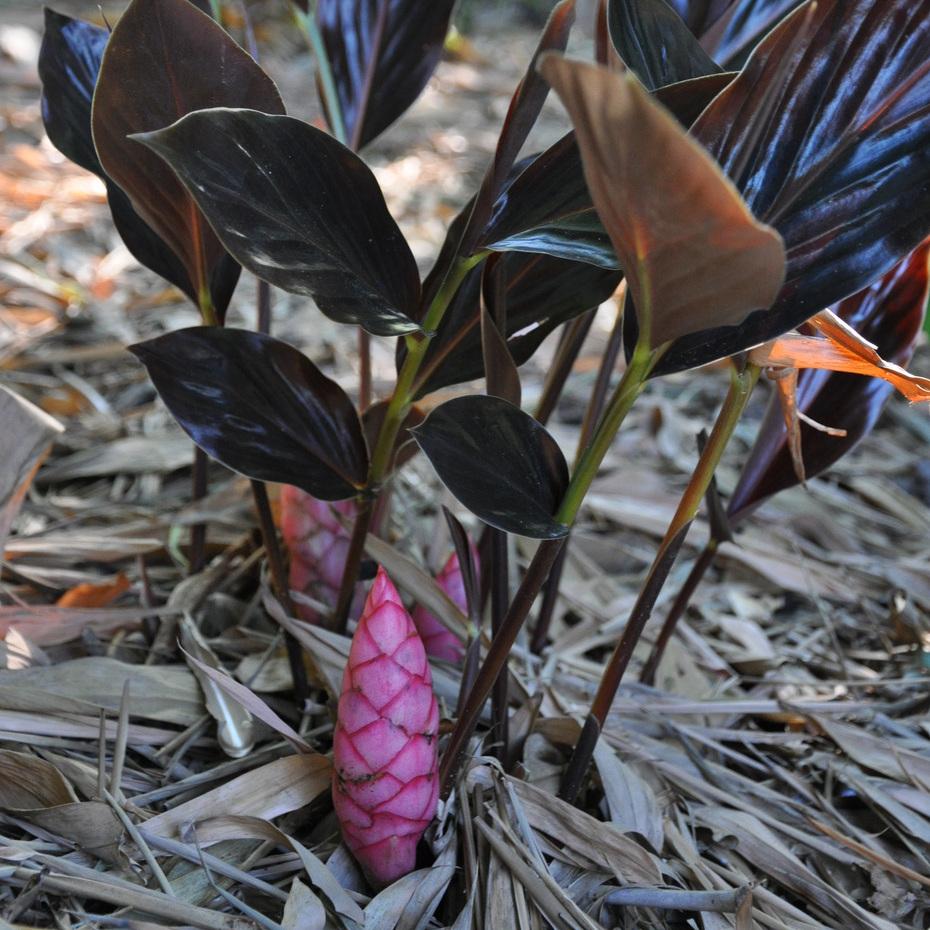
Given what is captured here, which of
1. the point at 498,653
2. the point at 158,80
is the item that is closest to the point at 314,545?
the point at 498,653

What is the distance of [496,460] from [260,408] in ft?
0.62

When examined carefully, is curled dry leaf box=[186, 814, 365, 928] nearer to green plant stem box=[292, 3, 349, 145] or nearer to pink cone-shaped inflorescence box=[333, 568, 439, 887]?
pink cone-shaped inflorescence box=[333, 568, 439, 887]

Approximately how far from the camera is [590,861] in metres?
0.65

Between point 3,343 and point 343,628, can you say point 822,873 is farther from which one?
point 3,343

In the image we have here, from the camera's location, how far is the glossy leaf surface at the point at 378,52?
80 centimetres

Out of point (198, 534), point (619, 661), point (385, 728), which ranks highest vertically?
point (619, 661)

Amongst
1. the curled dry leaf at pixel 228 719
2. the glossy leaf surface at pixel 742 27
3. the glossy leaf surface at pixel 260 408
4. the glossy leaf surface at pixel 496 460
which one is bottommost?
the curled dry leaf at pixel 228 719

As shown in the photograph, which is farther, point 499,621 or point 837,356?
point 499,621

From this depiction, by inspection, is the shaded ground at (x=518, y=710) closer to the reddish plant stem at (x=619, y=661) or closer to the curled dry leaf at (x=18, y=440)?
the reddish plant stem at (x=619, y=661)

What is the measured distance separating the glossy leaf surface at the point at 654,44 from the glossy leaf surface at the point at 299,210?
0.48ft

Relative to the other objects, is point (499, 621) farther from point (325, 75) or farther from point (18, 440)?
point (325, 75)

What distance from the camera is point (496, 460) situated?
1.68 feet

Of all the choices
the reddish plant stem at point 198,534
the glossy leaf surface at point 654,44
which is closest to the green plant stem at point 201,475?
the reddish plant stem at point 198,534

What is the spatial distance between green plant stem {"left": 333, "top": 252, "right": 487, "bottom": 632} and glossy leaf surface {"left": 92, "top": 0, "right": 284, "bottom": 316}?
0.14 meters
